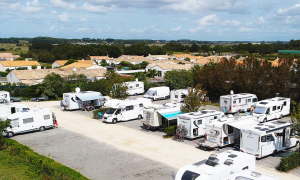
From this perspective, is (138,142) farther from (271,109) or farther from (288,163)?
(271,109)

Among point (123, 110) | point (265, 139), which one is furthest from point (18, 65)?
point (265, 139)

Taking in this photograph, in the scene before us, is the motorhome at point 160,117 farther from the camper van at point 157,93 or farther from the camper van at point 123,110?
the camper van at point 157,93

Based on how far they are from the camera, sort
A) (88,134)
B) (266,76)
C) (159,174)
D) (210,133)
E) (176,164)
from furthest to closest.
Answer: (266,76) → (88,134) → (210,133) → (176,164) → (159,174)

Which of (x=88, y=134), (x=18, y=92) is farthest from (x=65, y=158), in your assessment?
(x=18, y=92)

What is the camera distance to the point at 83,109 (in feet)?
97.0

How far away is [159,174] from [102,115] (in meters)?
13.3

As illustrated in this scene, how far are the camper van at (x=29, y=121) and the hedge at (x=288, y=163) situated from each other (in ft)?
55.1

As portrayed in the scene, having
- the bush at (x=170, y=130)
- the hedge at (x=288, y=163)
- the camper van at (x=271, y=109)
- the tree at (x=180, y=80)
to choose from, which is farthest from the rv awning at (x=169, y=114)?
the tree at (x=180, y=80)

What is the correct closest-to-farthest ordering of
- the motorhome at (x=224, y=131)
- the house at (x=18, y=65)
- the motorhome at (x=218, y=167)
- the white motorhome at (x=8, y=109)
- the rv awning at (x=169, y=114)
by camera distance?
the motorhome at (x=218, y=167), the motorhome at (x=224, y=131), the rv awning at (x=169, y=114), the white motorhome at (x=8, y=109), the house at (x=18, y=65)

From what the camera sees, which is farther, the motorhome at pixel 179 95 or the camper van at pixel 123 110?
the motorhome at pixel 179 95

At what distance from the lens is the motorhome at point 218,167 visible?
10.2 meters

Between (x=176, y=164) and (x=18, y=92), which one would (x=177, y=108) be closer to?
(x=176, y=164)

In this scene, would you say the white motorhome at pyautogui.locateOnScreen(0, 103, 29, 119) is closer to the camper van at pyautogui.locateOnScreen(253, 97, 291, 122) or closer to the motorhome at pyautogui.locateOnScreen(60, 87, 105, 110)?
the motorhome at pyautogui.locateOnScreen(60, 87, 105, 110)

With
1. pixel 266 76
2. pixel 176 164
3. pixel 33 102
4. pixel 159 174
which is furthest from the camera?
pixel 33 102
